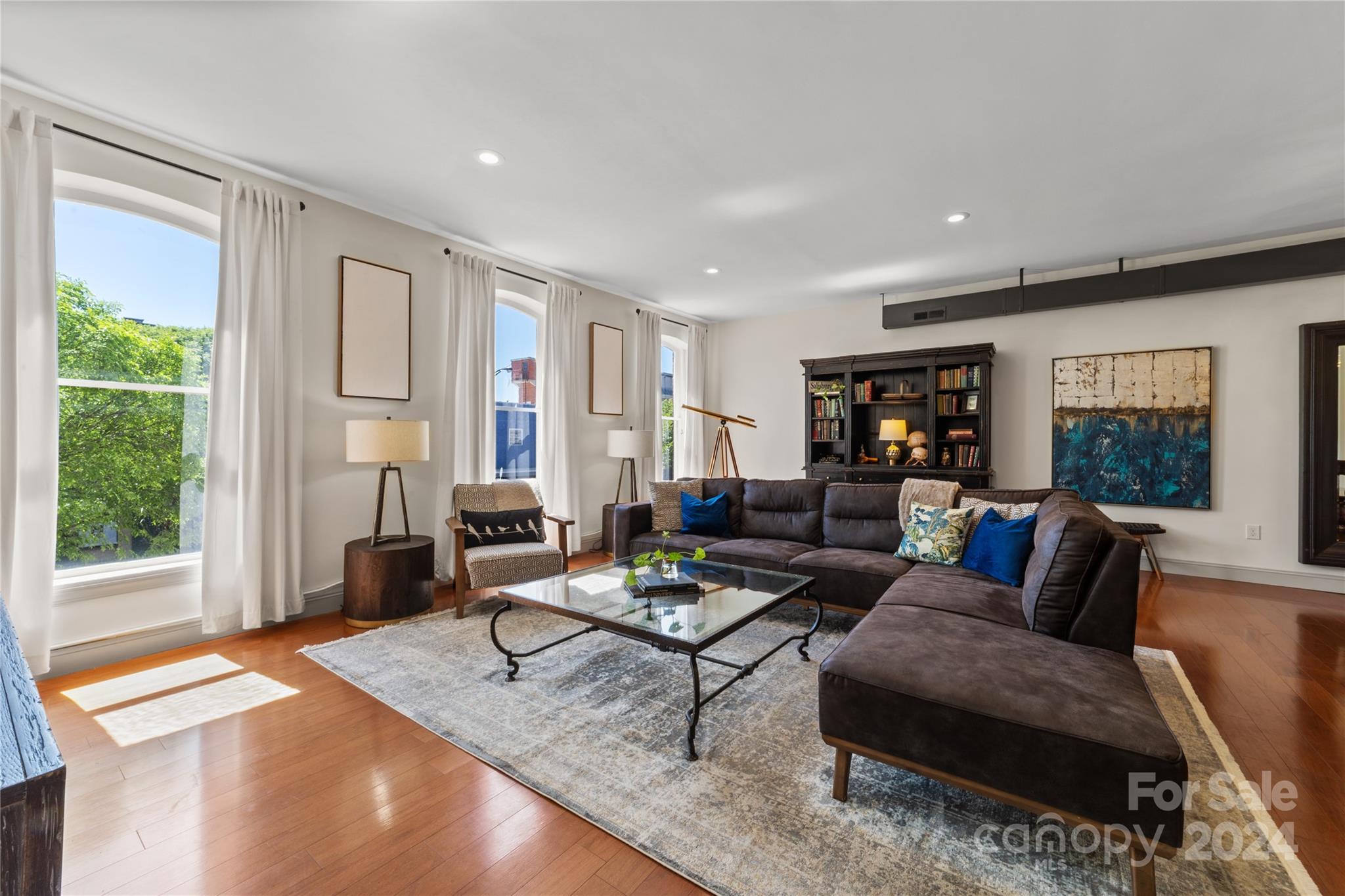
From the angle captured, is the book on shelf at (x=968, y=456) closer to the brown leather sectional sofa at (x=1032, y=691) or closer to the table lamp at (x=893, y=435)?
the table lamp at (x=893, y=435)

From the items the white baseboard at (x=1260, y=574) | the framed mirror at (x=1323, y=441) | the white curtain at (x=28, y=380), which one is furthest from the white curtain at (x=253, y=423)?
the framed mirror at (x=1323, y=441)

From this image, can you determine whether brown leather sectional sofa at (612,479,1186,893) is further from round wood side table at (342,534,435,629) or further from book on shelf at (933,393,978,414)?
book on shelf at (933,393,978,414)

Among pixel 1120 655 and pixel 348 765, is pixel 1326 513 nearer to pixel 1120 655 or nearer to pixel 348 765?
pixel 1120 655

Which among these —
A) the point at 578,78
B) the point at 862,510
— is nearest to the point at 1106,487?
the point at 862,510

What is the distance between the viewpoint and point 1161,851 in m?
1.39

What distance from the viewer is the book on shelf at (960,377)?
547cm

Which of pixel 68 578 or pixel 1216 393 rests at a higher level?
pixel 1216 393

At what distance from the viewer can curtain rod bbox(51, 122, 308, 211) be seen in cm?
279

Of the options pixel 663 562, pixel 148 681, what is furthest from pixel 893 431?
pixel 148 681

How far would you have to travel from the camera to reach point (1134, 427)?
5.00 metres

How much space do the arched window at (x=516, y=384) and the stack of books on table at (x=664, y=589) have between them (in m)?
2.53

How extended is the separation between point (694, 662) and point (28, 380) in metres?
3.31

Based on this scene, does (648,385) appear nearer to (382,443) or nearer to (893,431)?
(893,431)

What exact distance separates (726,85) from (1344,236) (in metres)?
5.01
